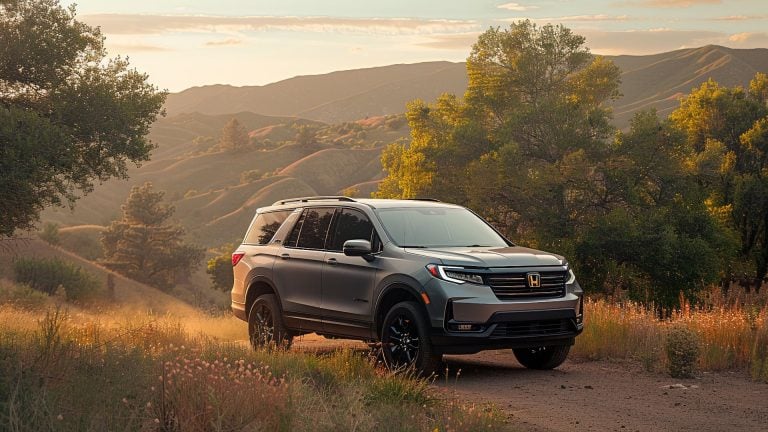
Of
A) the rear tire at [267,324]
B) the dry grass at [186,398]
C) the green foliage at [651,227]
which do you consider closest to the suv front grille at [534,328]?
the dry grass at [186,398]

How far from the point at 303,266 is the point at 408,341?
2.23m

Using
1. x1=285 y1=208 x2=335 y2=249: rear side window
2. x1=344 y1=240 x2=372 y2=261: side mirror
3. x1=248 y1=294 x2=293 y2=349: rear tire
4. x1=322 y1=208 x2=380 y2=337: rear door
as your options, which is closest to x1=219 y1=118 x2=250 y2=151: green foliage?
x1=248 y1=294 x2=293 y2=349: rear tire

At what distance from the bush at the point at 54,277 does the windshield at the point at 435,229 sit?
4226cm

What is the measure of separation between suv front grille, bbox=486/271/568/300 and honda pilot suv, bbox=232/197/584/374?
1 cm

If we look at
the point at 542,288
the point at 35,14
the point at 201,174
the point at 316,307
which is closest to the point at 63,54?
the point at 35,14

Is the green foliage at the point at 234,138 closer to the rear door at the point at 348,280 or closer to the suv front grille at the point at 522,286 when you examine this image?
the rear door at the point at 348,280

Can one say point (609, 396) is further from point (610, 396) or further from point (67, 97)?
point (67, 97)

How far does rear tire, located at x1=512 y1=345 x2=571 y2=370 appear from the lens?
11.8 meters

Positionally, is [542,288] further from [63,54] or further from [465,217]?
[63,54]

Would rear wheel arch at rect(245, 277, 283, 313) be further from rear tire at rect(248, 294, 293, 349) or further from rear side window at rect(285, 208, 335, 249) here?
rear side window at rect(285, 208, 335, 249)

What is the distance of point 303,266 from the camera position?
489 inches

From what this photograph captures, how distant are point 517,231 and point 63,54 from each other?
65.8 feet

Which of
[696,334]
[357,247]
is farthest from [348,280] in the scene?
[696,334]

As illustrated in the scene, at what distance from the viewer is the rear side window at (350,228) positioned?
11.8 meters
